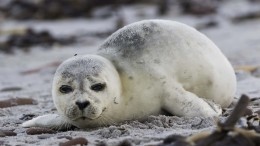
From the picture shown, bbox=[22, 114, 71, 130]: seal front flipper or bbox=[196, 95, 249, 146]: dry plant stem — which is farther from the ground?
bbox=[22, 114, 71, 130]: seal front flipper

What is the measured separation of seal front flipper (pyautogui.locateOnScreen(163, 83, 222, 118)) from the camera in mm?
4102

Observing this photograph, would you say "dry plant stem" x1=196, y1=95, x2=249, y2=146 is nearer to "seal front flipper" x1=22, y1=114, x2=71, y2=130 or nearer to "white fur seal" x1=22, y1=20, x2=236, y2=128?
"white fur seal" x1=22, y1=20, x2=236, y2=128

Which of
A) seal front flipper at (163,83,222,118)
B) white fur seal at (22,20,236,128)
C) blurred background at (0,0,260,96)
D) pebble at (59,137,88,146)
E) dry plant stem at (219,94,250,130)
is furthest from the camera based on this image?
blurred background at (0,0,260,96)

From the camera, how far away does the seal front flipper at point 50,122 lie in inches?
165

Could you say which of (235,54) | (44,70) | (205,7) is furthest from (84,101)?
(205,7)

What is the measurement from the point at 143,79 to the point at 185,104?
0.29m

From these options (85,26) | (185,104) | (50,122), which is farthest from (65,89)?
(85,26)

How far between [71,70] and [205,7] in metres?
10.7

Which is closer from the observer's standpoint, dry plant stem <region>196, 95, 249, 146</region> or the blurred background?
dry plant stem <region>196, 95, 249, 146</region>

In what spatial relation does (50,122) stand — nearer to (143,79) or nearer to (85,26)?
(143,79)

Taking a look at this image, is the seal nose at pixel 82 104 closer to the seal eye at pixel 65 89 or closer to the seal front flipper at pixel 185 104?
the seal eye at pixel 65 89

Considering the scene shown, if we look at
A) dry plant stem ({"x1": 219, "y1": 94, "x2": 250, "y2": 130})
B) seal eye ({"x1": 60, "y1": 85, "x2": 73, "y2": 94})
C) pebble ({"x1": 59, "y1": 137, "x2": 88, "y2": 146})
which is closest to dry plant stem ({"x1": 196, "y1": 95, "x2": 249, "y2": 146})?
dry plant stem ({"x1": 219, "y1": 94, "x2": 250, "y2": 130})

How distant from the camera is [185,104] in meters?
4.14

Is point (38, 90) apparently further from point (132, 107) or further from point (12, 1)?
point (12, 1)
